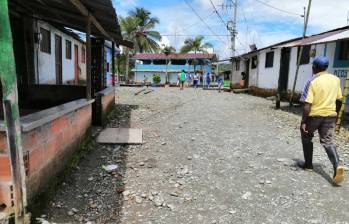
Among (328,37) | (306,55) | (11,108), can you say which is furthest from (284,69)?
(11,108)

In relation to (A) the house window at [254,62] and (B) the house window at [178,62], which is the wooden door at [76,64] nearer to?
(A) the house window at [254,62]

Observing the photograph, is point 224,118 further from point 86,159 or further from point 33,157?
point 33,157

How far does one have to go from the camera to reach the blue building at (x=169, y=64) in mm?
45375

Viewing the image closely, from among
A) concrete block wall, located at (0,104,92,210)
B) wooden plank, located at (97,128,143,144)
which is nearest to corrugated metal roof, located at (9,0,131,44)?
concrete block wall, located at (0,104,92,210)

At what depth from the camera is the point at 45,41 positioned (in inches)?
454

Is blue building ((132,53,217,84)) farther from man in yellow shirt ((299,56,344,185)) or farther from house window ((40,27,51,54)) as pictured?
man in yellow shirt ((299,56,344,185))

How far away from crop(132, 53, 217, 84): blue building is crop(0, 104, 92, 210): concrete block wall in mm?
40312

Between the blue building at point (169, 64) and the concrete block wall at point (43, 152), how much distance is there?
40.3 meters

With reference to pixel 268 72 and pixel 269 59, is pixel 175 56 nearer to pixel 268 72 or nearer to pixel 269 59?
pixel 269 59

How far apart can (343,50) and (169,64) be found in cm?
3719

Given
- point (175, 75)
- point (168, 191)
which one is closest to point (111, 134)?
point (168, 191)

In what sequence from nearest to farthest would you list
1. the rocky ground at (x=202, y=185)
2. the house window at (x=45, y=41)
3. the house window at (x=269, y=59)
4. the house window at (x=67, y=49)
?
the rocky ground at (x=202, y=185), the house window at (x=45, y=41), the house window at (x=67, y=49), the house window at (x=269, y=59)

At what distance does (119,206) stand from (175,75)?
1715 inches

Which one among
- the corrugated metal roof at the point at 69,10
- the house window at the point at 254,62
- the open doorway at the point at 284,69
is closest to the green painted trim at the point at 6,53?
the corrugated metal roof at the point at 69,10
